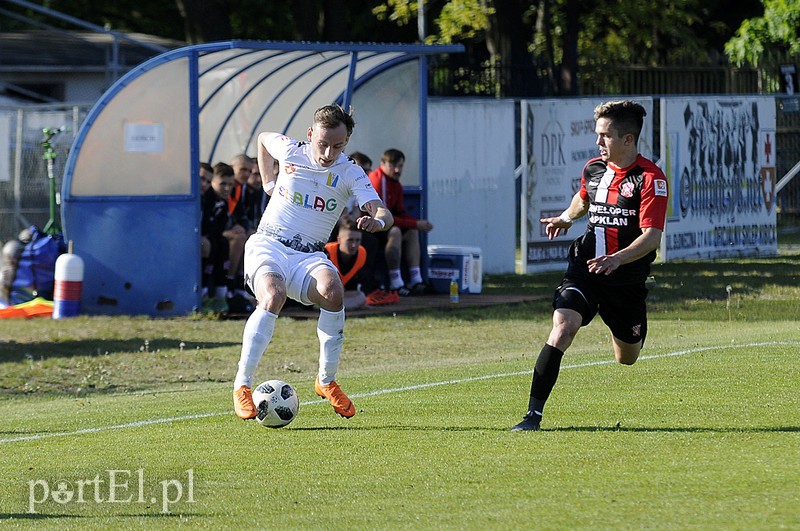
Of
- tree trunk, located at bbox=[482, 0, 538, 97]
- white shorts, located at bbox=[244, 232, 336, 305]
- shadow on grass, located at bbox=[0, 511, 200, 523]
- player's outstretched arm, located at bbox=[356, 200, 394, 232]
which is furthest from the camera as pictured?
tree trunk, located at bbox=[482, 0, 538, 97]

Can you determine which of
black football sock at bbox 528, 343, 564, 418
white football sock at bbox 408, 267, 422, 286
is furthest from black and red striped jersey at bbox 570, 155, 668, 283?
white football sock at bbox 408, 267, 422, 286

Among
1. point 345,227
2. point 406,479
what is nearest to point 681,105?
point 345,227

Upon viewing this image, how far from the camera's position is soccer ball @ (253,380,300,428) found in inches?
354

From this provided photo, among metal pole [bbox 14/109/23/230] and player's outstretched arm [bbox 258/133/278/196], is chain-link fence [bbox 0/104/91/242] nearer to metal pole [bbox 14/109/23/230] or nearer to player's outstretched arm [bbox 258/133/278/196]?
metal pole [bbox 14/109/23/230]

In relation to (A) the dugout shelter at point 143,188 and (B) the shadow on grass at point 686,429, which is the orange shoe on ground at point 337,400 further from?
(A) the dugout shelter at point 143,188

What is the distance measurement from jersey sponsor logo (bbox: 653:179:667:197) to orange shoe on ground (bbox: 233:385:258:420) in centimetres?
275

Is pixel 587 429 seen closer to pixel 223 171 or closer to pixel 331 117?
pixel 331 117

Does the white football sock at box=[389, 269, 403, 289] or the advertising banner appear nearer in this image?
the white football sock at box=[389, 269, 403, 289]

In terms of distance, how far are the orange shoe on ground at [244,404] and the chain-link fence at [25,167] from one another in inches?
568

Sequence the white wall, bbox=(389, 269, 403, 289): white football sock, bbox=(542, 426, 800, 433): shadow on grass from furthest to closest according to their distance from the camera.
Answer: the white wall < bbox=(389, 269, 403, 289): white football sock < bbox=(542, 426, 800, 433): shadow on grass

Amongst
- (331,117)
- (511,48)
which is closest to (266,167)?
(331,117)

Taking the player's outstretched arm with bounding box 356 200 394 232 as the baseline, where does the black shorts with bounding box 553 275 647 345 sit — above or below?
below

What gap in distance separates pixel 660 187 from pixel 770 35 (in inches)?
1096

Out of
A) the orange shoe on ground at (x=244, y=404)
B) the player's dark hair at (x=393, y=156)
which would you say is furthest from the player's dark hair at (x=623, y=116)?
the player's dark hair at (x=393, y=156)
